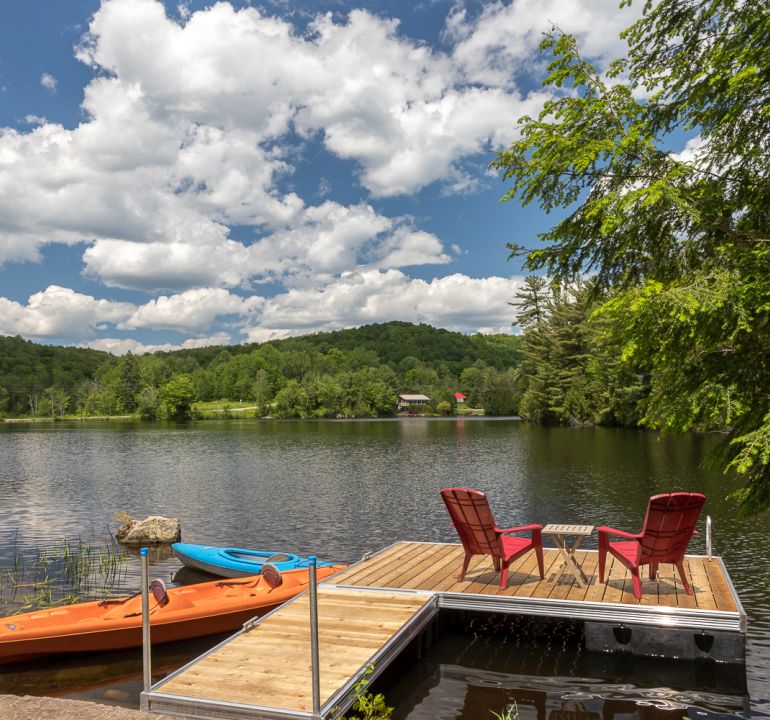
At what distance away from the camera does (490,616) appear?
7895 mm

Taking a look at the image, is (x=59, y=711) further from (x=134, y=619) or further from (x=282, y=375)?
(x=282, y=375)

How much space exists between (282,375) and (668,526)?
113641 mm

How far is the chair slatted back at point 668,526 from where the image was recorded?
661cm

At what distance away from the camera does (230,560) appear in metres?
11.2

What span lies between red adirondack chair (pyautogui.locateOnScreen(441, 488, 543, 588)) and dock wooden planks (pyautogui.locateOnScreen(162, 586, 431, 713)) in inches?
33.4

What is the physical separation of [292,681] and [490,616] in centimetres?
346

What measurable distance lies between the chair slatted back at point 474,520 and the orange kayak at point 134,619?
2766 mm

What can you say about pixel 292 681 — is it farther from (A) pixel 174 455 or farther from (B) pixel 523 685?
(A) pixel 174 455

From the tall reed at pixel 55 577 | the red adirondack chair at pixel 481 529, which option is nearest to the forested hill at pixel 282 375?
the tall reed at pixel 55 577

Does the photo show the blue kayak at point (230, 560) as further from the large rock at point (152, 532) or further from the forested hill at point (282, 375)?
the forested hill at point (282, 375)

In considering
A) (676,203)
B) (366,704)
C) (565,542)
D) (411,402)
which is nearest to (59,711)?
(366,704)

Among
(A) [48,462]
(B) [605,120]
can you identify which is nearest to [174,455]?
(A) [48,462]

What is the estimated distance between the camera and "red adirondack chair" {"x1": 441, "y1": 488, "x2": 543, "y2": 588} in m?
7.12

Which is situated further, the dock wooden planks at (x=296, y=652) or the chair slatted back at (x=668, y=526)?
the chair slatted back at (x=668, y=526)
